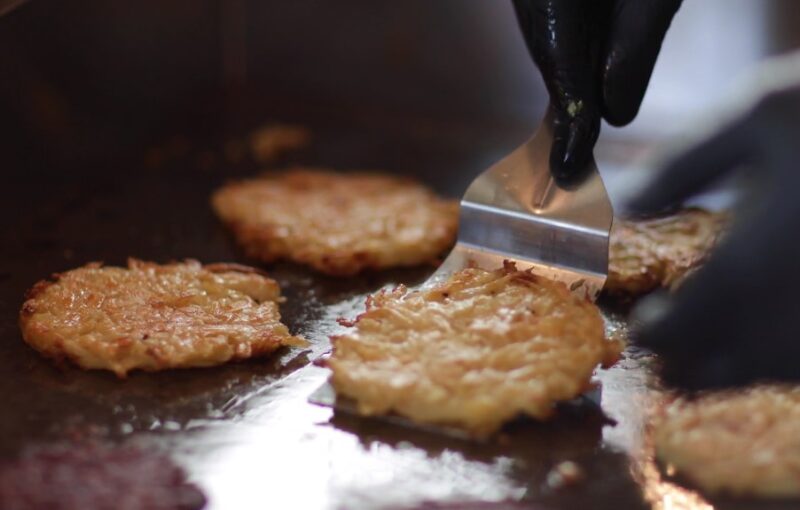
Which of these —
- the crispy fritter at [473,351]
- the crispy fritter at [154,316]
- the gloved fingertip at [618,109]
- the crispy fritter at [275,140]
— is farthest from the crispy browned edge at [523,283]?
the crispy fritter at [275,140]

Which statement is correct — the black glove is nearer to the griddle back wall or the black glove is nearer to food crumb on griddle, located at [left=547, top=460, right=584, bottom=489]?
food crumb on griddle, located at [left=547, top=460, right=584, bottom=489]

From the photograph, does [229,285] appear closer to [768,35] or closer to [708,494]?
[708,494]

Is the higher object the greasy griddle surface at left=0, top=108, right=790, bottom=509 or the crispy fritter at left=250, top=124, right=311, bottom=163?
the crispy fritter at left=250, top=124, right=311, bottom=163

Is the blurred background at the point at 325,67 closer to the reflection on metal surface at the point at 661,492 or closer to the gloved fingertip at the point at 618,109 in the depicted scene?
the gloved fingertip at the point at 618,109

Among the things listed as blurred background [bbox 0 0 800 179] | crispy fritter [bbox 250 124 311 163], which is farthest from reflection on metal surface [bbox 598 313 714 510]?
crispy fritter [bbox 250 124 311 163]

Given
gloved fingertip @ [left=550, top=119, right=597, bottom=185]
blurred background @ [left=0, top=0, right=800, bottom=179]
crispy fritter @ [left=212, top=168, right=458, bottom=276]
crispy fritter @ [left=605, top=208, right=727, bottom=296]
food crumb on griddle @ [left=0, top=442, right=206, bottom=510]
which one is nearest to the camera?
food crumb on griddle @ [left=0, top=442, right=206, bottom=510]

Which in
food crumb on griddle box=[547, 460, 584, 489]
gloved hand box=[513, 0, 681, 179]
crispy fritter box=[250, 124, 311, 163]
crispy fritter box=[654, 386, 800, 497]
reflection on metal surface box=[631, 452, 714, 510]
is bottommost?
reflection on metal surface box=[631, 452, 714, 510]

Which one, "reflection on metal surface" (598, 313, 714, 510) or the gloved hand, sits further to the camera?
the gloved hand
